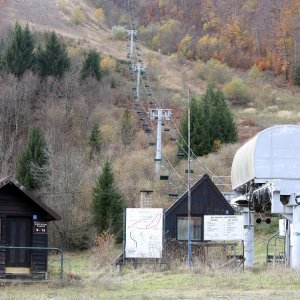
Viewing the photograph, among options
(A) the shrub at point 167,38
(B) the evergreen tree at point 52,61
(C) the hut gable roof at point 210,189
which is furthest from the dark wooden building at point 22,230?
(A) the shrub at point 167,38

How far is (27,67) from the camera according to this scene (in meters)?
81.6

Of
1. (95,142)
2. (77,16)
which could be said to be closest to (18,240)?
(95,142)

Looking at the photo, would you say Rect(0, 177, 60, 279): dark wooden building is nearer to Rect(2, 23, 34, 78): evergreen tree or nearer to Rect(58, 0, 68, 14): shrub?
Rect(2, 23, 34, 78): evergreen tree

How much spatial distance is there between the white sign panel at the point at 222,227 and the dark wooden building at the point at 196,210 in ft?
16.4

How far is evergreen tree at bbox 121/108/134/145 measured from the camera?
2955 inches

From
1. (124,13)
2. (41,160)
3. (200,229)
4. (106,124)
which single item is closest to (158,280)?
(200,229)

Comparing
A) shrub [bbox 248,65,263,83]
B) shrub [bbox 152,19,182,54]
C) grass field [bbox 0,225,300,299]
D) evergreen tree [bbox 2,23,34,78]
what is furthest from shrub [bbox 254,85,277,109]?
grass field [bbox 0,225,300,299]

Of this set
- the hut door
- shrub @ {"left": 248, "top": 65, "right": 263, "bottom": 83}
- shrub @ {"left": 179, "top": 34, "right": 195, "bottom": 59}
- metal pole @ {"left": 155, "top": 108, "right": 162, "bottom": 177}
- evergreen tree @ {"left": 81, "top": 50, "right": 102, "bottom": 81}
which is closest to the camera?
the hut door

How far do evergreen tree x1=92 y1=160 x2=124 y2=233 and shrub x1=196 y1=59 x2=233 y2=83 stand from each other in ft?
191

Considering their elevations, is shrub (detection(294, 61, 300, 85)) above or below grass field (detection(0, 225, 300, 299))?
above

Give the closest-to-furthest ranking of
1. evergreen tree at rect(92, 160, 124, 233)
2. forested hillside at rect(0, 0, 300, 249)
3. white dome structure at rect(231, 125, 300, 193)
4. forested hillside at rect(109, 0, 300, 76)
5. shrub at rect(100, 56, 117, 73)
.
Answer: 1. white dome structure at rect(231, 125, 300, 193)
2. evergreen tree at rect(92, 160, 124, 233)
3. forested hillside at rect(0, 0, 300, 249)
4. shrub at rect(100, 56, 117, 73)
5. forested hillside at rect(109, 0, 300, 76)

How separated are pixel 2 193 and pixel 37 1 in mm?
105215

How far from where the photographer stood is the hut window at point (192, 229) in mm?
40719

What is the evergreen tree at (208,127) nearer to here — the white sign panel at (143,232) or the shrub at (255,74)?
the white sign panel at (143,232)
